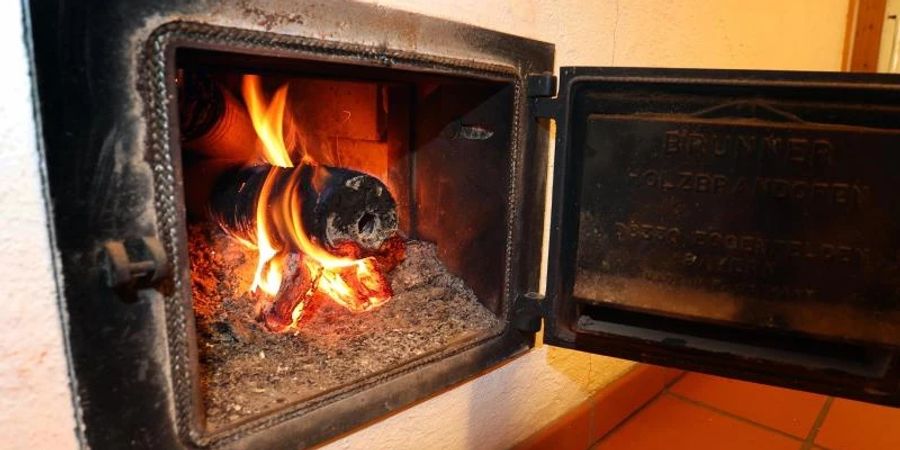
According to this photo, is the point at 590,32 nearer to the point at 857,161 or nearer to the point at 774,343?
the point at 857,161

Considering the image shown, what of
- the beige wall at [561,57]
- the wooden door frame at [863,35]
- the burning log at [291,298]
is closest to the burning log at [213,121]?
the burning log at [291,298]

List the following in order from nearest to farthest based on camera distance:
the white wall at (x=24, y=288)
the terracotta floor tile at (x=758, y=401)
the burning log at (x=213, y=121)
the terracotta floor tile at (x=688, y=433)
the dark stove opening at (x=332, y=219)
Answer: the white wall at (x=24, y=288)
the dark stove opening at (x=332, y=219)
the burning log at (x=213, y=121)
the terracotta floor tile at (x=688, y=433)
the terracotta floor tile at (x=758, y=401)

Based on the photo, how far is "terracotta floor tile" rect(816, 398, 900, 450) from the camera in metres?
1.45

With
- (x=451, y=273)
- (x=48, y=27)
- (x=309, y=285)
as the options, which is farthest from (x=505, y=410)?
(x=48, y=27)

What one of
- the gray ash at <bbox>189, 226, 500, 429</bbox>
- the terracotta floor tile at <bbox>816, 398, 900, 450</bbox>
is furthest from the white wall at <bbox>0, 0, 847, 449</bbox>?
the terracotta floor tile at <bbox>816, 398, 900, 450</bbox>

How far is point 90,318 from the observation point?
55cm

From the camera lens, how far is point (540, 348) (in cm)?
122

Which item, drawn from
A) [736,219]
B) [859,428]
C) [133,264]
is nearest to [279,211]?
[133,264]

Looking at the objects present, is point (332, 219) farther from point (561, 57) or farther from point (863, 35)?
point (863, 35)

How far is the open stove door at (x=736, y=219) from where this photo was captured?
0.77 metres

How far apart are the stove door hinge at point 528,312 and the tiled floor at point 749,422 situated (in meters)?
0.55

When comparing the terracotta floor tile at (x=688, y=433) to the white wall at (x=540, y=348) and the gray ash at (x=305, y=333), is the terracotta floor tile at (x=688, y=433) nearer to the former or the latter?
the white wall at (x=540, y=348)

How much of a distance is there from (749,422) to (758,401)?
151mm

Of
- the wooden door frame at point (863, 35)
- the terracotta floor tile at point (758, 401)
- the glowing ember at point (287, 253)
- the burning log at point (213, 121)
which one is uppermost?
the wooden door frame at point (863, 35)
